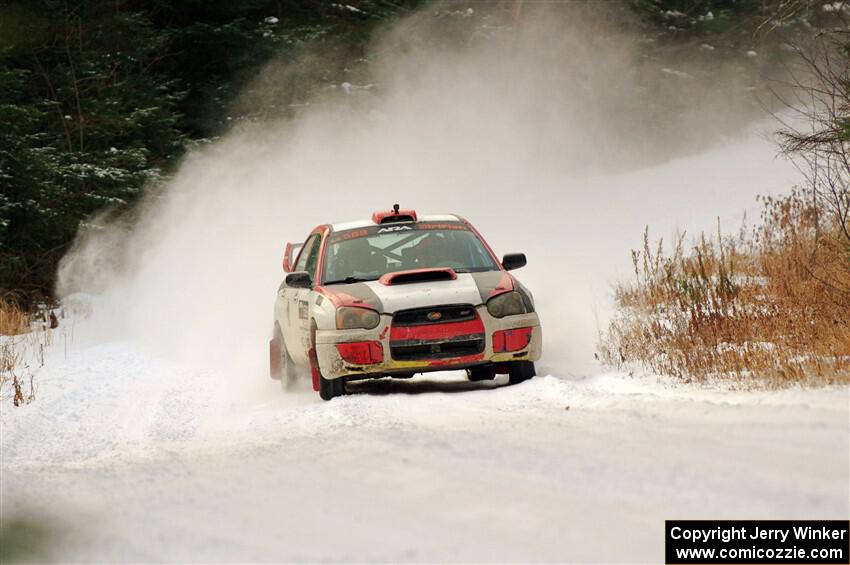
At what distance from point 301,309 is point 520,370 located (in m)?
2.07

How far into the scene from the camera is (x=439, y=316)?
31.9 feet

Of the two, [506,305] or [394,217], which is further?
[394,217]

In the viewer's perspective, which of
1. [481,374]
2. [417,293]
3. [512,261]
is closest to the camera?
[417,293]

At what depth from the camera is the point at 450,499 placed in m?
5.41

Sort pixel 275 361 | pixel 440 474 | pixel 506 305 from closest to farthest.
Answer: pixel 440 474, pixel 506 305, pixel 275 361

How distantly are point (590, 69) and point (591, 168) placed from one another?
3.26 meters

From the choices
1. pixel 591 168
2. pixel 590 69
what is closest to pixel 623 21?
pixel 590 69

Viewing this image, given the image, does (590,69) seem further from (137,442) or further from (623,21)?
(137,442)

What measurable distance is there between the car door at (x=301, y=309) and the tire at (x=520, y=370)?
176 cm

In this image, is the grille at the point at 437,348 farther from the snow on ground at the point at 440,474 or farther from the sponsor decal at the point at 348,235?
the sponsor decal at the point at 348,235

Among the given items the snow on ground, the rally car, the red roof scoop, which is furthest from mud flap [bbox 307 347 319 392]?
the red roof scoop

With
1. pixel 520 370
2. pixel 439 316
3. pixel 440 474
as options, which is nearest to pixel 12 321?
pixel 439 316

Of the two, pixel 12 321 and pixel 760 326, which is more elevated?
pixel 12 321

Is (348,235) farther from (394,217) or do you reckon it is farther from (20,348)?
(20,348)
